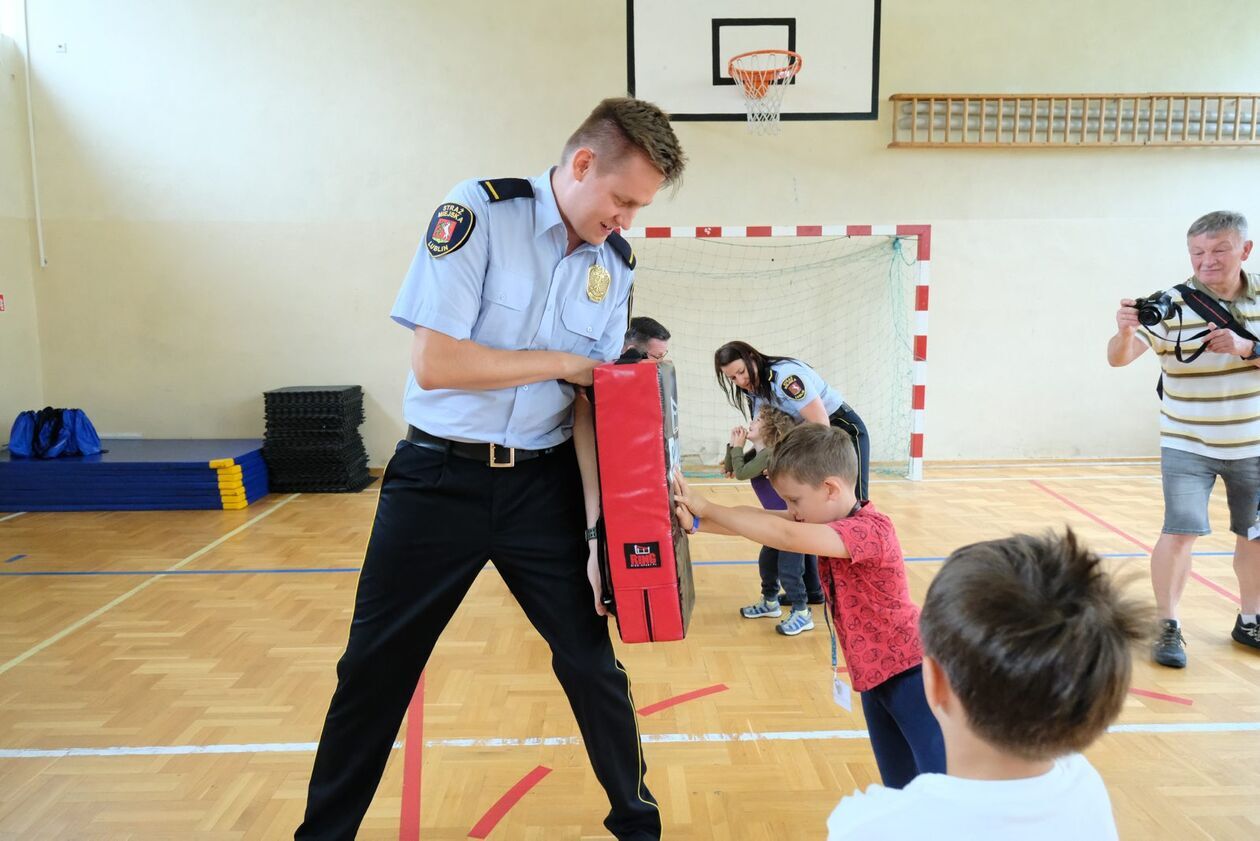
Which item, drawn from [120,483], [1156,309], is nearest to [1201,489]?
[1156,309]

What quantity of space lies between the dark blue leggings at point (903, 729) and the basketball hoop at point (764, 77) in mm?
6385

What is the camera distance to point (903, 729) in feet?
5.84

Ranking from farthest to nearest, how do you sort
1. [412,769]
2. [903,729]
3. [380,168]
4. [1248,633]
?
[380,168]
[1248,633]
[412,769]
[903,729]

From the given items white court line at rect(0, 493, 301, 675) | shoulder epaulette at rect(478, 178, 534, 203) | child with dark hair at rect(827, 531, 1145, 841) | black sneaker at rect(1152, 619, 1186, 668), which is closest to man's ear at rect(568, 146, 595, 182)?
shoulder epaulette at rect(478, 178, 534, 203)

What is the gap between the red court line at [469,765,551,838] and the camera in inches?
89.7

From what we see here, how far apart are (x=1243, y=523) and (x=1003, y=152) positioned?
17.1 feet

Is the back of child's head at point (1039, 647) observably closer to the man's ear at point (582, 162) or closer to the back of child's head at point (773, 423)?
the man's ear at point (582, 162)

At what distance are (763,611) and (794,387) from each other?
119 centimetres

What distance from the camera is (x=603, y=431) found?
5.60ft

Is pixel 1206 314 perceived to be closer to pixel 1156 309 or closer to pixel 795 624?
pixel 1156 309

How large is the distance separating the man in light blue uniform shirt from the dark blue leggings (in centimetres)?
59

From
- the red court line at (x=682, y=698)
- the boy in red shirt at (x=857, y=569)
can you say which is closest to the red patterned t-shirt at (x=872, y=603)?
the boy in red shirt at (x=857, y=569)

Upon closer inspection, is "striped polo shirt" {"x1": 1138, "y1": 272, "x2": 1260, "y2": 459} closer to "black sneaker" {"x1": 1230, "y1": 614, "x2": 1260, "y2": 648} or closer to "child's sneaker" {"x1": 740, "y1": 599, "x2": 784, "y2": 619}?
"black sneaker" {"x1": 1230, "y1": 614, "x2": 1260, "y2": 648}

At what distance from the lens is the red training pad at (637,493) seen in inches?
66.6
